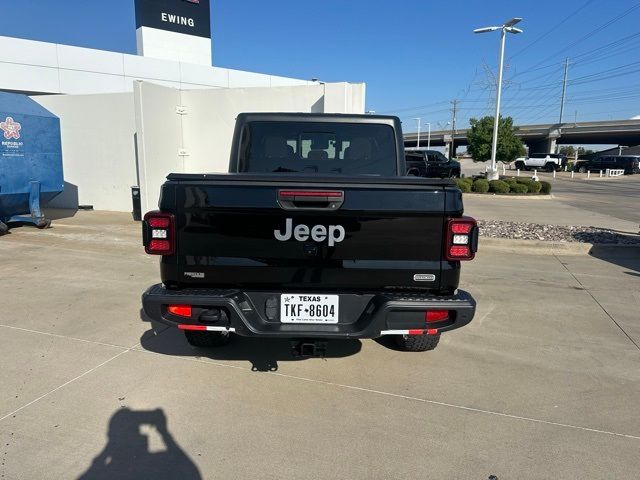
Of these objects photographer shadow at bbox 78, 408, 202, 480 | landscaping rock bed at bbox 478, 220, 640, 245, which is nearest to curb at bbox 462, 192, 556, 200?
landscaping rock bed at bbox 478, 220, 640, 245

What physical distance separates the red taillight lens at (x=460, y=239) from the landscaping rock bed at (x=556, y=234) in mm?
6746

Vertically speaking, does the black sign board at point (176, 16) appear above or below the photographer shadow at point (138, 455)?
above

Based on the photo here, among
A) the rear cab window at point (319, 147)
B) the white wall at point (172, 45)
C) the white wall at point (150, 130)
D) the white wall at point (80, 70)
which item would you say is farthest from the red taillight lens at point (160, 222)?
the white wall at point (172, 45)

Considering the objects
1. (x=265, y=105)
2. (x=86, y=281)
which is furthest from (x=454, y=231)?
(x=265, y=105)

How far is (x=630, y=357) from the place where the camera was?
414 cm

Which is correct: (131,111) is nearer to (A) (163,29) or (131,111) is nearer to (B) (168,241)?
(B) (168,241)

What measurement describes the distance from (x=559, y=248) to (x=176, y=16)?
82.0 feet

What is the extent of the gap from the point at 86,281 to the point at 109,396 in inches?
134

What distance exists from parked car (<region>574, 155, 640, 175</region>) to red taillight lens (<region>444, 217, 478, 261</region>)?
54.7 metres

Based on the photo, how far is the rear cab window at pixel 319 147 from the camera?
14.6 ft

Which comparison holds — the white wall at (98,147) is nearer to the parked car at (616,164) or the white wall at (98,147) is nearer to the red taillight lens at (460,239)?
the red taillight lens at (460,239)

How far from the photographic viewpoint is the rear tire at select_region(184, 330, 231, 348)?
397cm

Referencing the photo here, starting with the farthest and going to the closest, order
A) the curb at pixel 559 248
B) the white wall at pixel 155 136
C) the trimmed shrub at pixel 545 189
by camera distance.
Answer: the trimmed shrub at pixel 545 189, the white wall at pixel 155 136, the curb at pixel 559 248

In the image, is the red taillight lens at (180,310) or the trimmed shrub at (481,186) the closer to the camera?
the red taillight lens at (180,310)
